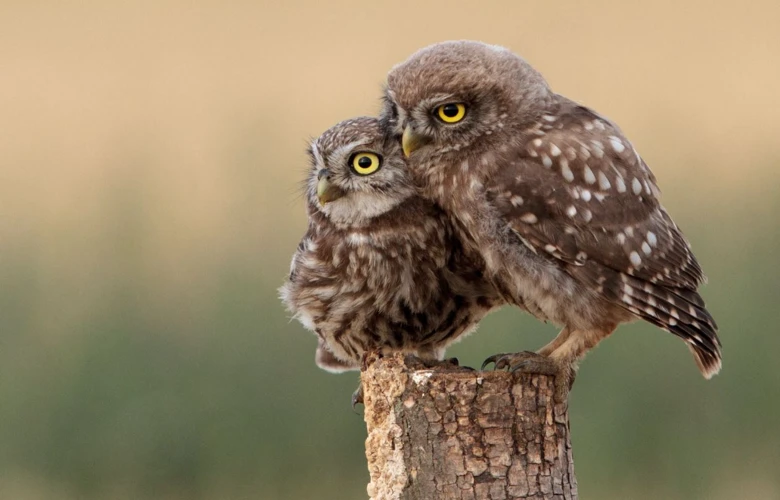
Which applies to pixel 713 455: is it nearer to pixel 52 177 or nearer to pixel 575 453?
pixel 575 453

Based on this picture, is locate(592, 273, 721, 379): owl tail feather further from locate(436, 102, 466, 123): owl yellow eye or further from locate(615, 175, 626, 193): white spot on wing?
locate(436, 102, 466, 123): owl yellow eye

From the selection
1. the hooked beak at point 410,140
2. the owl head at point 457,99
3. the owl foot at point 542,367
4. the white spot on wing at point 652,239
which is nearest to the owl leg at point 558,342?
the owl foot at point 542,367

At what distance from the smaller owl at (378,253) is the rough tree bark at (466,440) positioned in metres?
0.56

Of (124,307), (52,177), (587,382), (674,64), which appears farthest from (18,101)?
(587,382)

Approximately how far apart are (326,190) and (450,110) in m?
0.44

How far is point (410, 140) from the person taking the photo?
3.26 m

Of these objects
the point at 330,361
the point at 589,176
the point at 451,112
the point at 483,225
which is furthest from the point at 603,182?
the point at 330,361

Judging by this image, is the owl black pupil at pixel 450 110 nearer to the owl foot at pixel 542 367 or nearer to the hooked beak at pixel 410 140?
the hooked beak at pixel 410 140

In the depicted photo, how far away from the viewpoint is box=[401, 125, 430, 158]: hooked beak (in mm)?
3264

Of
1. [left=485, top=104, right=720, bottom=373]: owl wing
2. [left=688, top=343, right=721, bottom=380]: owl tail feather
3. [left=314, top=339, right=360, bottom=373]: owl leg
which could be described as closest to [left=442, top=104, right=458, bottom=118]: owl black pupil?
[left=485, top=104, right=720, bottom=373]: owl wing

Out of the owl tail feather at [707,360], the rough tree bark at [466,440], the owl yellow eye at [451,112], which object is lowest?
the rough tree bark at [466,440]

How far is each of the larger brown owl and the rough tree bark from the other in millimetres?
229

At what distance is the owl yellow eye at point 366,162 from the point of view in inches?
134

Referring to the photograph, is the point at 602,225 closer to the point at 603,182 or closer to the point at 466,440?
the point at 603,182
